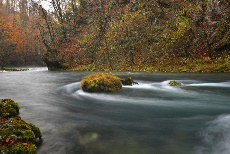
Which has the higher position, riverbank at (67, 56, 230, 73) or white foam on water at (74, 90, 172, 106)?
riverbank at (67, 56, 230, 73)

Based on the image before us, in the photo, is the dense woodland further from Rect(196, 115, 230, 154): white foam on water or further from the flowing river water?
Rect(196, 115, 230, 154): white foam on water

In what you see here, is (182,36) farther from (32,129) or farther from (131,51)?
(32,129)

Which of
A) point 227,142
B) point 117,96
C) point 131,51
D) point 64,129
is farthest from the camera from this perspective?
point 131,51

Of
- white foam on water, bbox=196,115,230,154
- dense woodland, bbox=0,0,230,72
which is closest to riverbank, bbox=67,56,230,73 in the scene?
dense woodland, bbox=0,0,230,72

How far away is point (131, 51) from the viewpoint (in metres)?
32.9

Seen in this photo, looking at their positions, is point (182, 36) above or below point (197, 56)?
above

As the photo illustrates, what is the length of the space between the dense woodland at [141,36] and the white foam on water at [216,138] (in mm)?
17395

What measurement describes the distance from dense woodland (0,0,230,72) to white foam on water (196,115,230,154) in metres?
17.4

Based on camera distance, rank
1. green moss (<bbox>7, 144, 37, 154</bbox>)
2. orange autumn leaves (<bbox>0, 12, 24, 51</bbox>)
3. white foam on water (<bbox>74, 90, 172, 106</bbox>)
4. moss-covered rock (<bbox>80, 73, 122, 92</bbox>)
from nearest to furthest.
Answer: green moss (<bbox>7, 144, 37, 154</bbox>) < white foam on water (<bbox>74, 90, 172, 106</bbox>) < moss-covered rock (<bbox>80, 73, 122, 92</bbox>) < orange autumn leaves (<bbox>0, 12, 24, 51</bbox>)

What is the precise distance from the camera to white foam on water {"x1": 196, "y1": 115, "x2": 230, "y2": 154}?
562 centimetres

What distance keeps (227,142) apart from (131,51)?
1079 inches

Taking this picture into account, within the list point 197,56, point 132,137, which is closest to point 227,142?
point 132,137

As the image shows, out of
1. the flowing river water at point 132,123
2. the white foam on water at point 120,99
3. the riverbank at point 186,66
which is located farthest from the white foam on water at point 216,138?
the riverbank at point 186,66

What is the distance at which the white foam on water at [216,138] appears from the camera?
18.4ft
